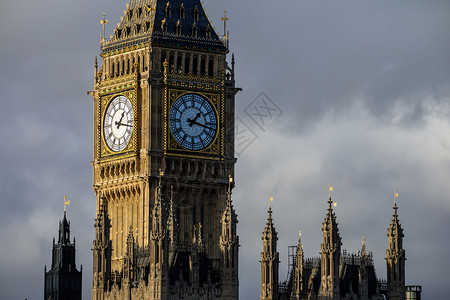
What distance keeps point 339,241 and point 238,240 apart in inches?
298

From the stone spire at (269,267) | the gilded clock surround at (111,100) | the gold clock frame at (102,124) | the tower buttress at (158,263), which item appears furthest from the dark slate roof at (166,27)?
the stone spire at (269,267)

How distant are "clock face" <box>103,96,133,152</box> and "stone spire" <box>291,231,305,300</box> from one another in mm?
16078

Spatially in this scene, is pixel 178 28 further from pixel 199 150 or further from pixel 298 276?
pixel 298 276

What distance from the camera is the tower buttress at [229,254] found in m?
157

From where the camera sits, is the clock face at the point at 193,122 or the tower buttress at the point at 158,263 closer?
the tower buttress at the point at 158,263

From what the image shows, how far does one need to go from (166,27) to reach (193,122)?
747 centimetres

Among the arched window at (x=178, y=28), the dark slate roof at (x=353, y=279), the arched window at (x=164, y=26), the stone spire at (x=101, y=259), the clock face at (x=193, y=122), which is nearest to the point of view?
the dark slate roof at (x=353, y=279)

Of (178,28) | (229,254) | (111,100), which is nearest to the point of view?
(229,254)

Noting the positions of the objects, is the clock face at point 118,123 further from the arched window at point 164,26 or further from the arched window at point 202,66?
the arched window at point 202,66

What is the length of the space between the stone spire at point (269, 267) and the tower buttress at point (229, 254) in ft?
7.57

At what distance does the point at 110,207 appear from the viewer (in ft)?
545

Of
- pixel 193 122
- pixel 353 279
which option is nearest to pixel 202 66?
pixel 193 122

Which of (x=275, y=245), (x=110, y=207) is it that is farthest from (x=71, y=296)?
(x=275, y=245)

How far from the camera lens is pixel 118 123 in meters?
166
